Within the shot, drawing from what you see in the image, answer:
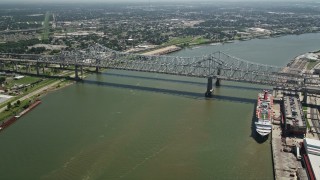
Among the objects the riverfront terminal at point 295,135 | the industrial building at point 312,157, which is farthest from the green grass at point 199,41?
the industrial building at point 312,157

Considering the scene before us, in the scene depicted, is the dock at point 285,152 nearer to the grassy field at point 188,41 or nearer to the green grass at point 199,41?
the grassy field at point 188,41

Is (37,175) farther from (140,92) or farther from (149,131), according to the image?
(140,92)

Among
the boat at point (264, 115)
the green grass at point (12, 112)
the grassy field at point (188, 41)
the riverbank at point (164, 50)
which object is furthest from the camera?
the grassy field at point (188, 41)

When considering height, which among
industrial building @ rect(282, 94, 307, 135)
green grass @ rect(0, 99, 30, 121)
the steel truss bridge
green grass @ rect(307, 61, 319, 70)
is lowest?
green grass @ rect(0, 99, 30, 121)

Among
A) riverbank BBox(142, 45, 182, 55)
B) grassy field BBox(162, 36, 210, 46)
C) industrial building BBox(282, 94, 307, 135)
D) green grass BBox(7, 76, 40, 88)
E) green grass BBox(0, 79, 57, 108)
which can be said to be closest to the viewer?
industrial building BBox(282, 94, 307, 135)

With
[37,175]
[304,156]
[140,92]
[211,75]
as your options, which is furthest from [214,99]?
[37,175]

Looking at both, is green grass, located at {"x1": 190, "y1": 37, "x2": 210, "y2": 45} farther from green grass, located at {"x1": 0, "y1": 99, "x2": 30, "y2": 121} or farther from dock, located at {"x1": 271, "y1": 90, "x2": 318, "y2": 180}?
dock, located at {"x1": 271, "y1": 90, "x2": 318, "y2": 180}

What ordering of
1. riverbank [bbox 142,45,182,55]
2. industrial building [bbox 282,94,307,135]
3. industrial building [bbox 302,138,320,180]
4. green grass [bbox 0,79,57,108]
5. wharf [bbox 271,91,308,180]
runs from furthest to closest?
1. riverbank [bbox 142,45,182,55]
2. green grass [bbox 0,79,57,108]
3. industrial building [bbox 282,94,307,135]
4. wharf [bbox 271,91,308,180]
5. industrial building [bbox 302,138,320,180]

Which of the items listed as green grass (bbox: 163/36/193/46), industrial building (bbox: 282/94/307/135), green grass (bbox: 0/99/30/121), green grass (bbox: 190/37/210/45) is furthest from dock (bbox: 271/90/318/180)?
green grass (bbox: 190/37/210/45)
